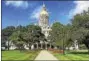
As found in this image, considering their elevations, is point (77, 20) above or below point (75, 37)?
above

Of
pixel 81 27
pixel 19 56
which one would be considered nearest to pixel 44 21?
pixel 81 27

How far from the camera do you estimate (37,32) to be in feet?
331

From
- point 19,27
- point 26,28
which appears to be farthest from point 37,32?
point 19,27

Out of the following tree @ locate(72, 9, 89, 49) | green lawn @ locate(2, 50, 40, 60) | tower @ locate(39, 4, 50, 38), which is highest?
tower @ locate(39, 4, 50, 38)

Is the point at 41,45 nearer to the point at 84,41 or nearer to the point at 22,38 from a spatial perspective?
the point at 22,38

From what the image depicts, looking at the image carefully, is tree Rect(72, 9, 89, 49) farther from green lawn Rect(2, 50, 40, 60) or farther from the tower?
the tower

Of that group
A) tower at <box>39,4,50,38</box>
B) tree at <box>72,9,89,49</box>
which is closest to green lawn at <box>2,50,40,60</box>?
tree at <box>72,9,89,49</box>

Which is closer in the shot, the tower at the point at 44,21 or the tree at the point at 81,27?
the tree at the point at 81,27

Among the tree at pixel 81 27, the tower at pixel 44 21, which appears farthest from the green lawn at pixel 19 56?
the tower at pixel 44 21

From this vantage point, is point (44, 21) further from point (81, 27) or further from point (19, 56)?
point (19, 56)

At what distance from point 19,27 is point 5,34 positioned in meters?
13.2

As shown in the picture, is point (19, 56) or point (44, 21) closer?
point (19, 56)

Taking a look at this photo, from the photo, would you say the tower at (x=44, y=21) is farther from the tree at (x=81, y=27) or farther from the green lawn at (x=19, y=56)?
the green lawn at (x=19, y=56)

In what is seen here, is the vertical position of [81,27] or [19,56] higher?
[81,27]
